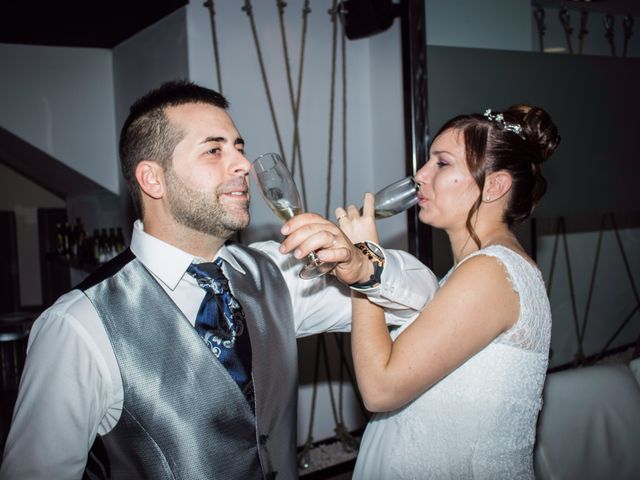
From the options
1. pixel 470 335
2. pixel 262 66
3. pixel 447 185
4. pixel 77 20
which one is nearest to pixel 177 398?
pixel 470 335

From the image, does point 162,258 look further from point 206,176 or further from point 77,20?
point 77,20

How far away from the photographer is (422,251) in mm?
2932

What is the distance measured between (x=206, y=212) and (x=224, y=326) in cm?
31

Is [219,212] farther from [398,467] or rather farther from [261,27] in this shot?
[261,27]

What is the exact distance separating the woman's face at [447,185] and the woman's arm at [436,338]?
274mm

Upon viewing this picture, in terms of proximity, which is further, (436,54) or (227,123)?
(436,54)

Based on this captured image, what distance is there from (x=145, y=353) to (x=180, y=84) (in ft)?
2.59

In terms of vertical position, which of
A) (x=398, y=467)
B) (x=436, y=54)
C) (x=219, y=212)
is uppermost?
(x=436, y=54)

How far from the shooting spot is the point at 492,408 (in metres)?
1.50

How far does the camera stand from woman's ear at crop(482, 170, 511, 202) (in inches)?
64.0

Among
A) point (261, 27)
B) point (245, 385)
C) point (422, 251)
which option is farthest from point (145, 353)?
point (261, 27)

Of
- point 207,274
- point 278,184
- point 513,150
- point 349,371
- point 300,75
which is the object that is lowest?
point 349,371

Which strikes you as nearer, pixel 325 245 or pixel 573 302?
pixel 325 245

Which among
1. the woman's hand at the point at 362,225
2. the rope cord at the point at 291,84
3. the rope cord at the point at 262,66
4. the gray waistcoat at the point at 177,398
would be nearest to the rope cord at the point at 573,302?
the rope cord at the point at 291,84
